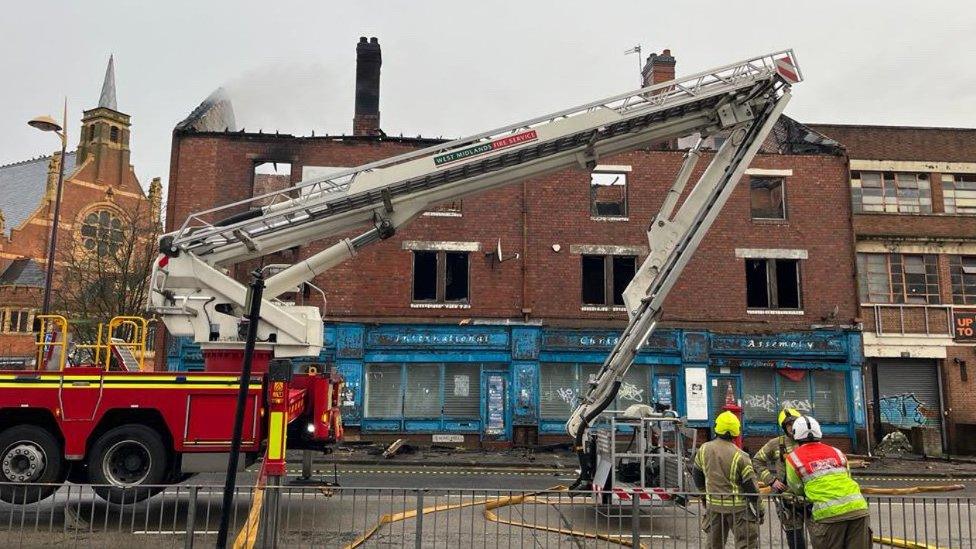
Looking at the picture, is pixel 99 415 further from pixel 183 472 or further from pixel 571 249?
pixel 571 249

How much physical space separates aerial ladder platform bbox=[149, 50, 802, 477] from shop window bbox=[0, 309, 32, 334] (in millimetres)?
42547

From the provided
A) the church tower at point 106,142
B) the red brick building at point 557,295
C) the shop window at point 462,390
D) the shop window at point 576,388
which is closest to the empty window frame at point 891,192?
the red brick building at point 557,295

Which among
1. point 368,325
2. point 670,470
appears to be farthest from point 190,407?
point 368,325

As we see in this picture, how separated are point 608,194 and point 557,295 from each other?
13.3ft

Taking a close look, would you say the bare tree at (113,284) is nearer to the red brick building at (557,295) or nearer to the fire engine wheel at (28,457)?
the red brick building at (557,295)

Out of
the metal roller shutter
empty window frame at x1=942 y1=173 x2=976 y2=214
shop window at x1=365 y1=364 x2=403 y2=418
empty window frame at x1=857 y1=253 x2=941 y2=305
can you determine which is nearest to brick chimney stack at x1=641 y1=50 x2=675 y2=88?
empty window frame at x1=857 y1=253 x2=941 y2=305

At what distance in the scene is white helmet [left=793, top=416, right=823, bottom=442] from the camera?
19.6ft

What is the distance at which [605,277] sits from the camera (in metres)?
21.3

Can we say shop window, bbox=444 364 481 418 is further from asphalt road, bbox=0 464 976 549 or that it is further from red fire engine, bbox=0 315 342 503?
red fire engine, bbox=0 315 342 503

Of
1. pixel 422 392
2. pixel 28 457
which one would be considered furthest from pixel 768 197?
pixel 28 457

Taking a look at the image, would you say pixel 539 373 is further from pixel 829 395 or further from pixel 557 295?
pixel 829 395

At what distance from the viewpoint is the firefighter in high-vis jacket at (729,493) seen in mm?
6590

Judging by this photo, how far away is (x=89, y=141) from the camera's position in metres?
54.5

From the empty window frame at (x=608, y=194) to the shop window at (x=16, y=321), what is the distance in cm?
3955
